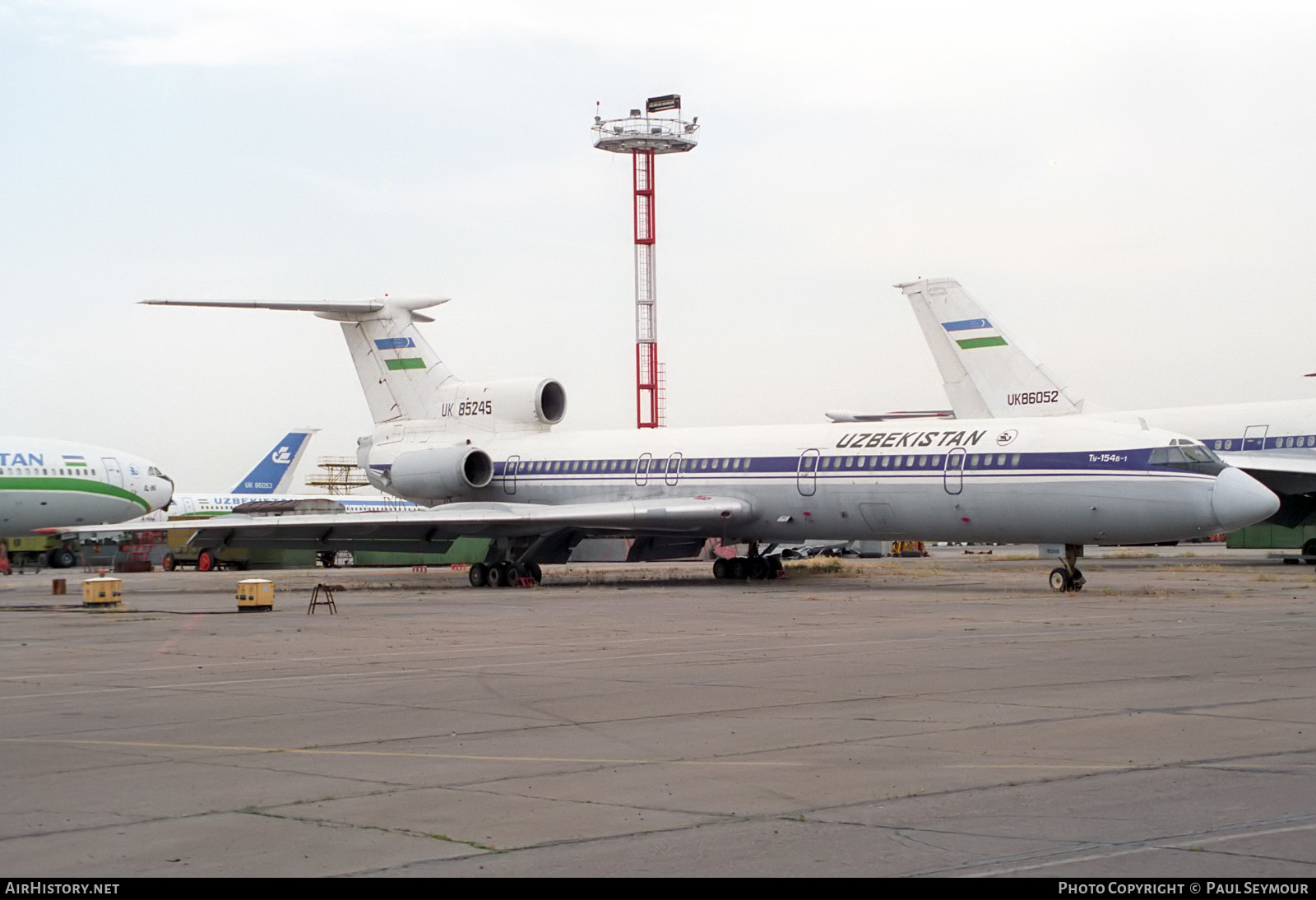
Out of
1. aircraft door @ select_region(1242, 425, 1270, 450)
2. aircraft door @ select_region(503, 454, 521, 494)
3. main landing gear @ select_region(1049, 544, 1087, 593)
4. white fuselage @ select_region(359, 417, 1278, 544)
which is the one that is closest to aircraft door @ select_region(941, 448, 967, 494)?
white fuselage @ select_region(359, 417, 1278, 544)

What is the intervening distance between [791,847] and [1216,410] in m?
36.0

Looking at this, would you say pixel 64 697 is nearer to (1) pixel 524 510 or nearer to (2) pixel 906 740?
(2) pixel 906 740

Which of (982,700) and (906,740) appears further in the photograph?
(982,700)

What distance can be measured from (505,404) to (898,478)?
11.6 meters

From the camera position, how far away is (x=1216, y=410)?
38.9m

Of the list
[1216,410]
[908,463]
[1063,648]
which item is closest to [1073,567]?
Answer: [908,463]

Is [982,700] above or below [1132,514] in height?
below

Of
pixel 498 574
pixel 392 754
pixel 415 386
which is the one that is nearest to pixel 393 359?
pixel 415 386

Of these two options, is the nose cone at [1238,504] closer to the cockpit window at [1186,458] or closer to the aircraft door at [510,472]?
the cockpit window at [1186,458]

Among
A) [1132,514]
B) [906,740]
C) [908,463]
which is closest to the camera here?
[906,740]

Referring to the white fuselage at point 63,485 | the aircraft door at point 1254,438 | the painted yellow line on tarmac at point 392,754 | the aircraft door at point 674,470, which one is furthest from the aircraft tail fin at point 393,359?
the painted yellow line on tarmac at point 392,754

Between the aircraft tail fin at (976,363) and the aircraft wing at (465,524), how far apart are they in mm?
12130

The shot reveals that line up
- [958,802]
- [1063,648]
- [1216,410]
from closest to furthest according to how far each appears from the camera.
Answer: [958,802] → [1063,648] → [1216,410]

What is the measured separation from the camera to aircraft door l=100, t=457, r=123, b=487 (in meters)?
46.3
